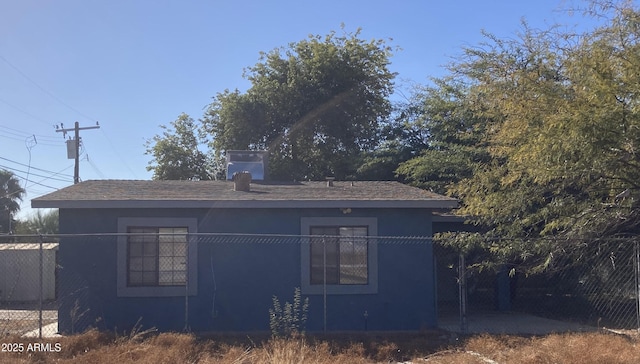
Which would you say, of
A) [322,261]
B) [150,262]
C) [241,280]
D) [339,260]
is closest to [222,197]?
[241,280]

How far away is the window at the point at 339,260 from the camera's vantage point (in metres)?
12.6

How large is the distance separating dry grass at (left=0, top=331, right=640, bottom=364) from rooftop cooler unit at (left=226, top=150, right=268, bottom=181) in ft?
22.7

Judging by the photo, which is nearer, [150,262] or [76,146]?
[150,262]

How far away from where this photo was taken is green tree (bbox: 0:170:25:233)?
42875 millimetres

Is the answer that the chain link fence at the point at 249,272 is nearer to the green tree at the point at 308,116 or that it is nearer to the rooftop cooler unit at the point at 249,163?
the rooftop cooler unit at the point at 249,163

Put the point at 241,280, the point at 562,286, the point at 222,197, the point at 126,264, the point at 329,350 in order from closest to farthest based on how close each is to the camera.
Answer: the point at 329,350 → the point at 126,264 → the point at 241,280 → the point at 222,197 → the point at 562,286

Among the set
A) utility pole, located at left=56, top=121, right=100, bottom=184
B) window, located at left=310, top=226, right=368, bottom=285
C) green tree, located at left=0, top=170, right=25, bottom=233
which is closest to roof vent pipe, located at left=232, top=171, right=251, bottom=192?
window, located at left=310, top=226, right=368, bottom=285

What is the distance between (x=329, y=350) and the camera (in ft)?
31.2

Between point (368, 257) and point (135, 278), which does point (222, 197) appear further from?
point (368, 257)

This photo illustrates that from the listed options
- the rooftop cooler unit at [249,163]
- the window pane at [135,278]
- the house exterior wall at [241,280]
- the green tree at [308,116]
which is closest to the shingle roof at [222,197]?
the house exterior wall at [241,280]

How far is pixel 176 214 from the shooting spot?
12336 mm

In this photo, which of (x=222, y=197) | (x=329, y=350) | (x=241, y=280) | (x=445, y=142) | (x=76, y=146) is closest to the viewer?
(x=329, y=350)

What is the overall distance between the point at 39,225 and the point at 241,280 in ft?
92.4

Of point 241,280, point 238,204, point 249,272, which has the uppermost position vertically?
point 238,204
